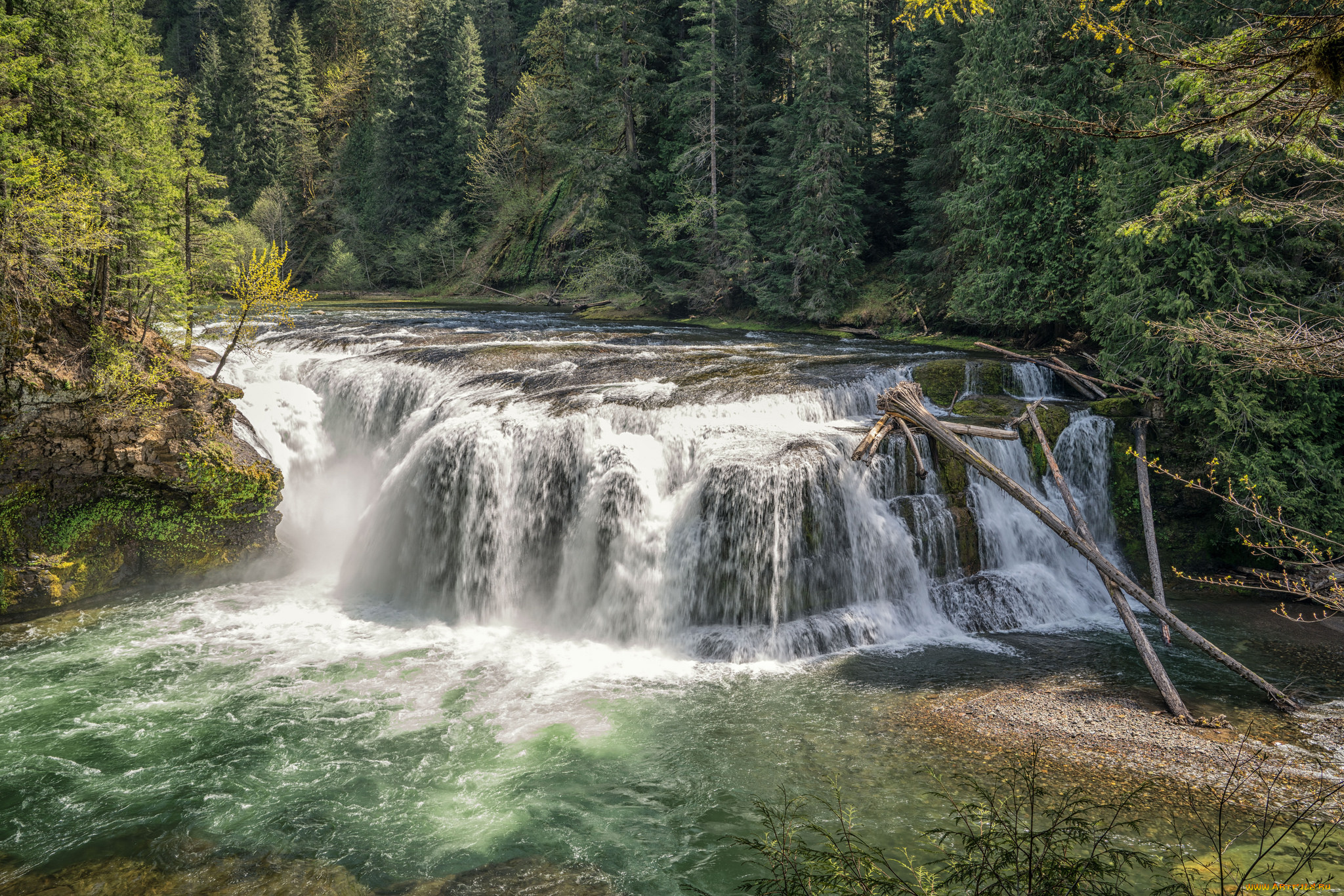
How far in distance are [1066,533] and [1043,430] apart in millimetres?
3992

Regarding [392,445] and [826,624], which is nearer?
[826,624]

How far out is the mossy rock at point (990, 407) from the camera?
40.0ft

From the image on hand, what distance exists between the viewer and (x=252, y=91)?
1826 inches

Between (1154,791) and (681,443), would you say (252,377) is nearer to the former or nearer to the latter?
(681,443)

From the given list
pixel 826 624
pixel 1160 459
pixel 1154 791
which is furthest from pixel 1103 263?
pixel 1154 791

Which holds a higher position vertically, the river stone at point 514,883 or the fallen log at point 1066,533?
the fallen log at point 1066,533

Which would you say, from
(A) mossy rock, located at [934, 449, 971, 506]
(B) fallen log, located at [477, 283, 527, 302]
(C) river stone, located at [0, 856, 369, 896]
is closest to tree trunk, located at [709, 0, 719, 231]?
(B) fallen log, located at [477, 283, 527, 302]

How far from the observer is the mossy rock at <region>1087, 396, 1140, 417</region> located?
40.1 ft

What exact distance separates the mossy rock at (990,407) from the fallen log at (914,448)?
75.6 inches

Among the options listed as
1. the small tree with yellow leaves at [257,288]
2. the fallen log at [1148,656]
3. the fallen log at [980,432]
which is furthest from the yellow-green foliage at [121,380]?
the fallen log at [1148,656]

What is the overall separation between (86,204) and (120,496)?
13.2ft

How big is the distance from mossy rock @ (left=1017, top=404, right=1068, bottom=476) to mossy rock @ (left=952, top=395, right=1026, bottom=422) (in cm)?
33

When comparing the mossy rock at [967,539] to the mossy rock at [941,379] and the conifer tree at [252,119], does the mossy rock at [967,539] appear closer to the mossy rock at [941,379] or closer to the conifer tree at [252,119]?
the mossy rock at [941,379]

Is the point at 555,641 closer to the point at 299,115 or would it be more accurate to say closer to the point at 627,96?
the point at 627,96
